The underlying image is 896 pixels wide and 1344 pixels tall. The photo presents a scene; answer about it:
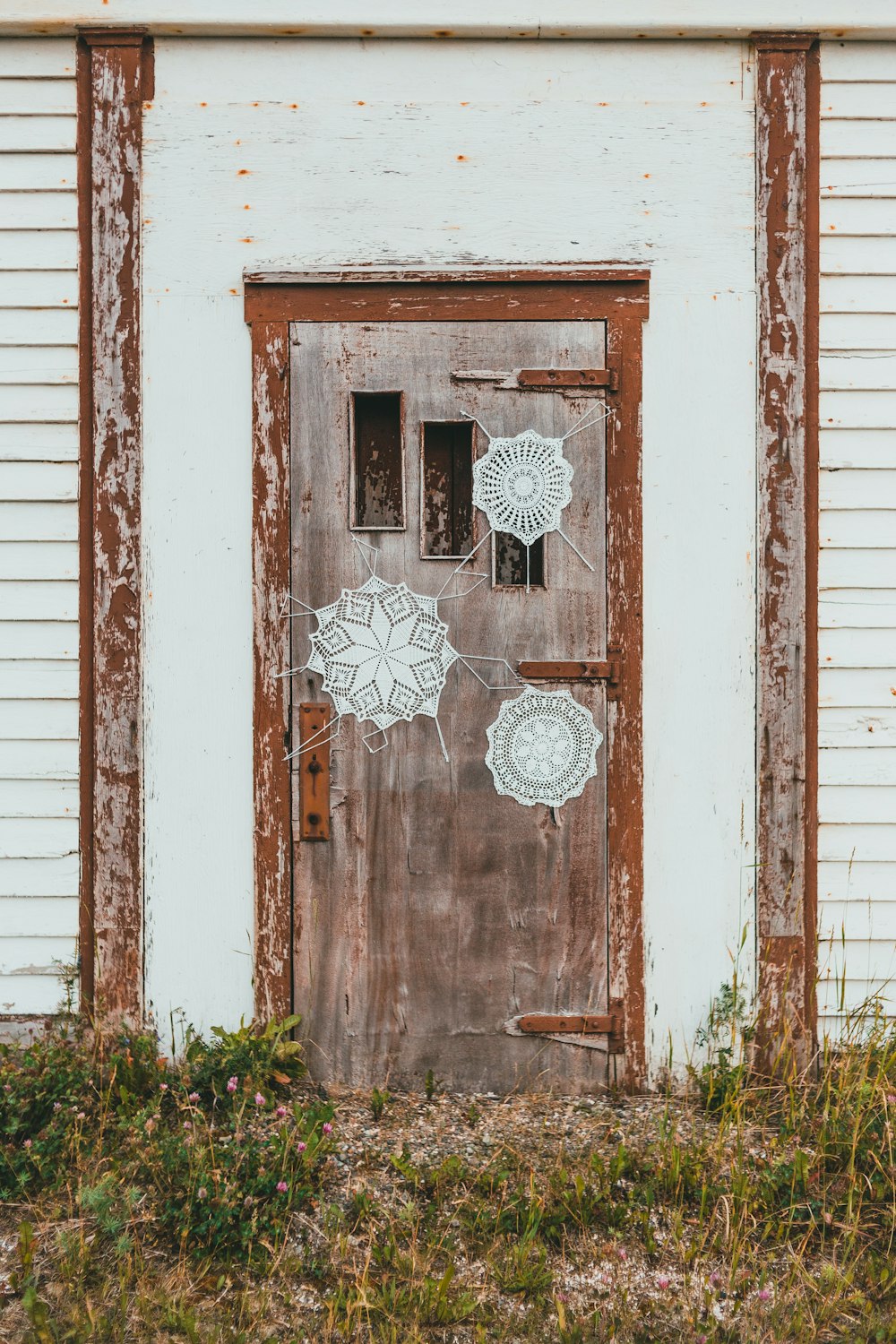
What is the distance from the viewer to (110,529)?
3158mm

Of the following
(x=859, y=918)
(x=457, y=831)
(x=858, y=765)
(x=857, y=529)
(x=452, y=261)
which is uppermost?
(x=452, y=261)

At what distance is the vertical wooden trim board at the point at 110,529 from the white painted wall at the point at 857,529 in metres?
2.24

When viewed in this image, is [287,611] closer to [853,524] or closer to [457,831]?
[457,831]

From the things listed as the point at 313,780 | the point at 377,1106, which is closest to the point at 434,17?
the point at 313,780

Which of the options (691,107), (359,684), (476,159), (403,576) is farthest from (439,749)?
(691,107)

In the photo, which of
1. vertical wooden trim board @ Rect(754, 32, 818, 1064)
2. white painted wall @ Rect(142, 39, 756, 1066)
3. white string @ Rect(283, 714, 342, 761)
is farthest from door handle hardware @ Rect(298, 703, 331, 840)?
vertical wooden trim board @ Rect(754, 32, 818, 1064)

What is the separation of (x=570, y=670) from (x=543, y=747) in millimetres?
Result: 265

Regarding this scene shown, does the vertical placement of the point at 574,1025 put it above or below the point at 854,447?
below

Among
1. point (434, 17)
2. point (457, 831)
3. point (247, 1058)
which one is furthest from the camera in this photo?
point (457, 831)

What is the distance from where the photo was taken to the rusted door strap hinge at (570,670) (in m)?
3.15

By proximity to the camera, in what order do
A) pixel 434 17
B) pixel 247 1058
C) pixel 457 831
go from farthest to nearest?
pixel 457 831 → pixel 434 17 → pixel 247 1058

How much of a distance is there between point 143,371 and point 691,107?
1.97m

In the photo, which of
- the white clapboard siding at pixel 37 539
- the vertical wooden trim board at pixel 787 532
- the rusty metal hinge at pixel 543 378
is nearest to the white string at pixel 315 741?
the white clapboard siding at pixel 37 539

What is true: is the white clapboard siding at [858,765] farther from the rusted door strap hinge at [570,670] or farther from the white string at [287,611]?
the white string at [287,611]
